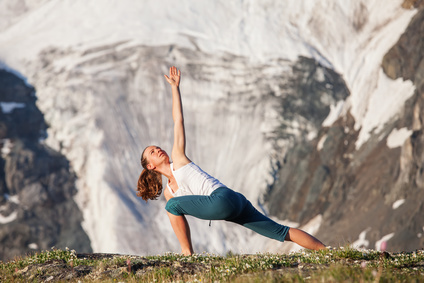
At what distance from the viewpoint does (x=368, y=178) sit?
57219 mm

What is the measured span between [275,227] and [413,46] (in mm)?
58993

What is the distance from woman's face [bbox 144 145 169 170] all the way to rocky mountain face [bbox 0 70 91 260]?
51559 millimetres

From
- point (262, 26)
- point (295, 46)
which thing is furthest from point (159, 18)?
point (295, 46)

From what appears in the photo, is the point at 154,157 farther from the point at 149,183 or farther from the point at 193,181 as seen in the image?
the point at 193,181

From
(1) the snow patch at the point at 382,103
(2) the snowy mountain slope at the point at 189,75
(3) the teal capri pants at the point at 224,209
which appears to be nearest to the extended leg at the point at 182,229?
(3) the teal capri pants at the point at 224,209

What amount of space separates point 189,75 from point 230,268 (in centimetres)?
6645

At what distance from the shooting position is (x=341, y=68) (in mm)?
73500

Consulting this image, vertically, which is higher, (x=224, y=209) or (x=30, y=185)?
(x=30, y=185)

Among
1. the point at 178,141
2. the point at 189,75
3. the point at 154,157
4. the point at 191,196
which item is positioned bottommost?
the point at 191,196

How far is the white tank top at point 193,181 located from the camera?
9.27 meters

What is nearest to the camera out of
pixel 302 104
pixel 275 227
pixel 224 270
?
pixel 224 270

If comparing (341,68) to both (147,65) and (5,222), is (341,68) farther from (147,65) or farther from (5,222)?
(5,222)

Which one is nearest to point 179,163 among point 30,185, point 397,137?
point 397,137

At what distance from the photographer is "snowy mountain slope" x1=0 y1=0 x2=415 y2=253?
65.7m
